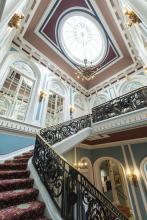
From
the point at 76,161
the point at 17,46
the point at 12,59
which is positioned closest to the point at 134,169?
the point at 76,161

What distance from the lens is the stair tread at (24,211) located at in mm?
1788

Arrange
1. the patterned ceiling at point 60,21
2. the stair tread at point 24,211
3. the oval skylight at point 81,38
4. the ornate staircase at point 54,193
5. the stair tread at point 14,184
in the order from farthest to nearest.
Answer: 1. the oval skylight at point 81,38
2. the patterned ceiling at point 60,21
3. the stair tread at point 14,184
4. the ornate staircase at point 54,193
5. the stair tread at point 24,211

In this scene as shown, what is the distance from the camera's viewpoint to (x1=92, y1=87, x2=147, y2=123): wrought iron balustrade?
5.82 m

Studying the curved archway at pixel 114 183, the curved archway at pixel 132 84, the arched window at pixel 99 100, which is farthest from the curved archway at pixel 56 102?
the curved archway at pixel 132 84

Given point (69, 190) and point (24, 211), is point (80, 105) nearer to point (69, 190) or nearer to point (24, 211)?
point (69, 190)

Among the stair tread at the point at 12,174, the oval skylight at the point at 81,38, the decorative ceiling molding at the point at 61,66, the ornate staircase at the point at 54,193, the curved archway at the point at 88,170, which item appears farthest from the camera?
the oval skylight at the point at 81,38

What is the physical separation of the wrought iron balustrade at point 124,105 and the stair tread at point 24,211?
4888 millimetres

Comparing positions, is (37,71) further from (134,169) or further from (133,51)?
(134,169)

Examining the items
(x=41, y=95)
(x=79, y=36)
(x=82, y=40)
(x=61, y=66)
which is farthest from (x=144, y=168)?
(x=79, y=36)

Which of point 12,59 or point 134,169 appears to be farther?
point 12,59

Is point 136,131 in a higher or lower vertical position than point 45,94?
lower

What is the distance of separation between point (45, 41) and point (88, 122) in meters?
6.70

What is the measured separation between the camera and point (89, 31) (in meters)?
10.9

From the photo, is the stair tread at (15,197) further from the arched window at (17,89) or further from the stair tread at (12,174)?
the arched window at (17,89)
